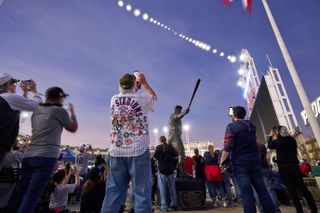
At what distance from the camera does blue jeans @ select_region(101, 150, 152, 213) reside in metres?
2.28

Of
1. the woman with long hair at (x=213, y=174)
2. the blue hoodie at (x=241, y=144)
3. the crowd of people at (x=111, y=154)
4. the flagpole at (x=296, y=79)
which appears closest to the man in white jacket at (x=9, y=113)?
the crowd of people at (x=111, y=154)

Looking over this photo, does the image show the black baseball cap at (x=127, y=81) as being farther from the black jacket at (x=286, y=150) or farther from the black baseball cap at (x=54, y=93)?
A: the black jacket at (x=286, y=150)

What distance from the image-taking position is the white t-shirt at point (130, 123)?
248 centimetres

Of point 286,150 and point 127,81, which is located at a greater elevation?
point 127,81

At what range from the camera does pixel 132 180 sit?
240 cm

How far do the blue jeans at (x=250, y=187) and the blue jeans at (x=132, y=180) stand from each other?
2098mm

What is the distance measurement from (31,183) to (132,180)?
126 cm

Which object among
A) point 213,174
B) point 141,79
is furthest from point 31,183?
point 213,174

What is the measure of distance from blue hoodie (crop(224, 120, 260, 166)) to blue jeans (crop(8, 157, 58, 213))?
2.88 meters

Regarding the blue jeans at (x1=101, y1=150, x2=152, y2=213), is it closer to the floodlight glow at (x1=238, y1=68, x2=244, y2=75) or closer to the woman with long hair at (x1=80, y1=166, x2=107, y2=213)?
the woman with long hair at (x1=80, y1=166, x2=107, y2=213)

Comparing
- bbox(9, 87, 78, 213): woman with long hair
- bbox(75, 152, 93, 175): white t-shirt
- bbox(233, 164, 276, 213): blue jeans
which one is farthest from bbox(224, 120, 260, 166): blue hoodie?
bbox(75, 152, 93, 175): white t-shirt

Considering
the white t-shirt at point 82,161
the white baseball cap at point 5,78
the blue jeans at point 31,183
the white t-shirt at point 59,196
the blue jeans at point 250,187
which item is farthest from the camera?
the white t-shirt at point 82,161

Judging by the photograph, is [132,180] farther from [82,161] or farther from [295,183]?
[82,161]

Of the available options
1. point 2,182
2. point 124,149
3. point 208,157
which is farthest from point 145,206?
point 208,157
